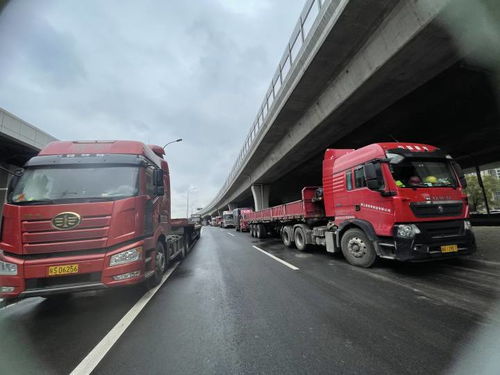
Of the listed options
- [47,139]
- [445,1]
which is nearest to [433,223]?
[445,1]

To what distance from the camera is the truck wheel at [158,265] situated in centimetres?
491

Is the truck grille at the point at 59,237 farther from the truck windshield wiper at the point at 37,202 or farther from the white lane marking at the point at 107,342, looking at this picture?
the white lane marking at the point at 107,342

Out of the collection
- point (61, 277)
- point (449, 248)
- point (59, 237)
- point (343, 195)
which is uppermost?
point (343, 195)

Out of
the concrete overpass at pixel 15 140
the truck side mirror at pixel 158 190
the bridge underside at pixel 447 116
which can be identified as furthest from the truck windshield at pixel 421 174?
the concrete overpass at pixel 15 140

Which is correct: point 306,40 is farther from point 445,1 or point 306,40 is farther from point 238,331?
point 238,331

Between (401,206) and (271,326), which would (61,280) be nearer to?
(271,326)

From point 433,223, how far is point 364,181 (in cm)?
174

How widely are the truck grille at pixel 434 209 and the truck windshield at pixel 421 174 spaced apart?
47 centimetres

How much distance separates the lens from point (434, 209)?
16.9ft

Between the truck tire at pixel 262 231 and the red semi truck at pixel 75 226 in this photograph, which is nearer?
the red semi truck at pixel 75 226

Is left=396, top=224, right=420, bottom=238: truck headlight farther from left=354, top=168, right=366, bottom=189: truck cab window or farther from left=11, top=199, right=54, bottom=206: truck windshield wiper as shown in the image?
left=11, top=199, right=54, bottom=206: truck windshield wiper

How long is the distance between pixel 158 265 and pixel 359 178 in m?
5.68

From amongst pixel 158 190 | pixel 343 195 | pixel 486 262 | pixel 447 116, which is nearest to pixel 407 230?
pixel 343 195

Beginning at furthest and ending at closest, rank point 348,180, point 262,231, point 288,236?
point 262,231
point 288,236
point 348,180
